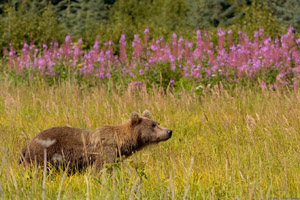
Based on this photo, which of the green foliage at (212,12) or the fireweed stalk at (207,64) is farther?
the green foliage at (212,12)

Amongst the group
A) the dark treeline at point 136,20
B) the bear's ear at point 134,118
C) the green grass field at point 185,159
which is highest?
the dark treeline at point 136,20

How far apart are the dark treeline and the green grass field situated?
817 centimetres

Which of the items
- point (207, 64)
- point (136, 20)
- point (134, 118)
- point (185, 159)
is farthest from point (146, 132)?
point (136, 20)

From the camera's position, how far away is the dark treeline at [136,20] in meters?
18.0

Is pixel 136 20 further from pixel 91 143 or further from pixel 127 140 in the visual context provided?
pixel 91 143

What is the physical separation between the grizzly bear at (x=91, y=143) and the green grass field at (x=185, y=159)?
15 cm

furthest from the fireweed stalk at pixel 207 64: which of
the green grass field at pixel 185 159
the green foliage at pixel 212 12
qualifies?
the green foliage at pixel 212 12

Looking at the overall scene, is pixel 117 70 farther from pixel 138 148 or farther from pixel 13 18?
pixel 13 18

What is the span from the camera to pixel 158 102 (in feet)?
21.7

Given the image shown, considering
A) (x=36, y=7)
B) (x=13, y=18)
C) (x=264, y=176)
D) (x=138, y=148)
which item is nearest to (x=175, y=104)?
(x=138, y=148)

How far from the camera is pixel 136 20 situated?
3009 cm

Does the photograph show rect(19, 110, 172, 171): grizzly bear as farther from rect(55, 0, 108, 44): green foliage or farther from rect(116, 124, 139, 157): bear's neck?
rect(55, 0, 108, 44): green foliage

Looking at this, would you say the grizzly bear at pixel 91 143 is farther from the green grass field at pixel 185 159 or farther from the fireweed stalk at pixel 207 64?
the fireweed stalk at pixel 207 64

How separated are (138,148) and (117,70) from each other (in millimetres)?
5202
